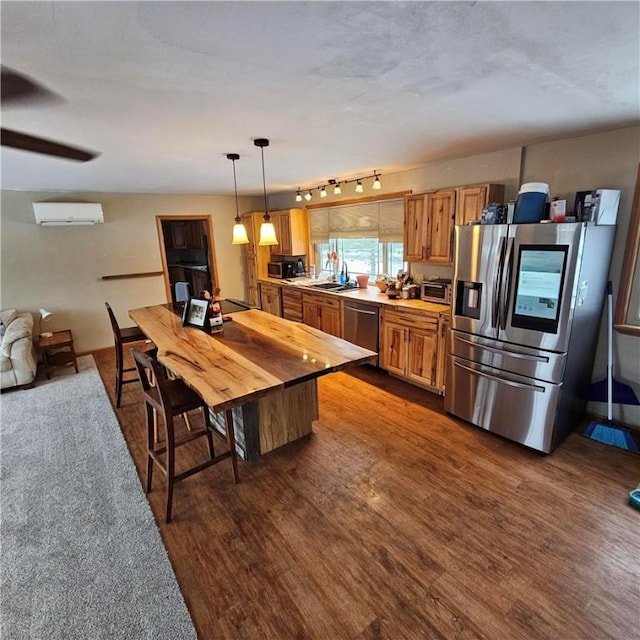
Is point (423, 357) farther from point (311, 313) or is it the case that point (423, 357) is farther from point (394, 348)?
point (311, 313)

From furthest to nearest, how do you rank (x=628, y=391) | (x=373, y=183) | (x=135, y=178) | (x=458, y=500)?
(x=373, y=183) → (x=135, y=178) → (x=628, y=391) → (x=458, y=500)

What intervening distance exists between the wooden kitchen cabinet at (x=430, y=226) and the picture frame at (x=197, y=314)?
87.3 inches

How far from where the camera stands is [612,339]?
2775mm

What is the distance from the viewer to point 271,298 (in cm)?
582

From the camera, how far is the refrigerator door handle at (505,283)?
2.55 meters

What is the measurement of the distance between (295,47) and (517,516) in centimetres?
263

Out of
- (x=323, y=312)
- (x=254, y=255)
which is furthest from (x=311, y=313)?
(x=254, y=255)

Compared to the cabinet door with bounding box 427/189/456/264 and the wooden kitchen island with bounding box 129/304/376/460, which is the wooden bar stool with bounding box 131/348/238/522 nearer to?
the wooden kitchen island with bounding box 129/304/376/460

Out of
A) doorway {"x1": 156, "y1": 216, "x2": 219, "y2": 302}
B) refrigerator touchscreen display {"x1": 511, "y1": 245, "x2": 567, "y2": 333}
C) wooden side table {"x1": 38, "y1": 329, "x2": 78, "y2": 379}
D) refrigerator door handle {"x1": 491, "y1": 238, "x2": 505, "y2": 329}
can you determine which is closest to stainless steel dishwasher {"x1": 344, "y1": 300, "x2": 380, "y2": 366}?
refrigerator door handle {"x1": 491, "y1": 238, "x2": 505, "y2": 329}

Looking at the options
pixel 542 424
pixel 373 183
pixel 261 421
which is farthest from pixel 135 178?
pixel 542 424

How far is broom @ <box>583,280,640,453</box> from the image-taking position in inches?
104

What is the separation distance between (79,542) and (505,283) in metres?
3.20

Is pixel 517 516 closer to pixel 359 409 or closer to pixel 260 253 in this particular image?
pixel 359 409

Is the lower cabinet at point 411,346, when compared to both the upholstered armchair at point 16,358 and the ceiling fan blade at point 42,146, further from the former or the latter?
the upholstered armchair at point 16,358
